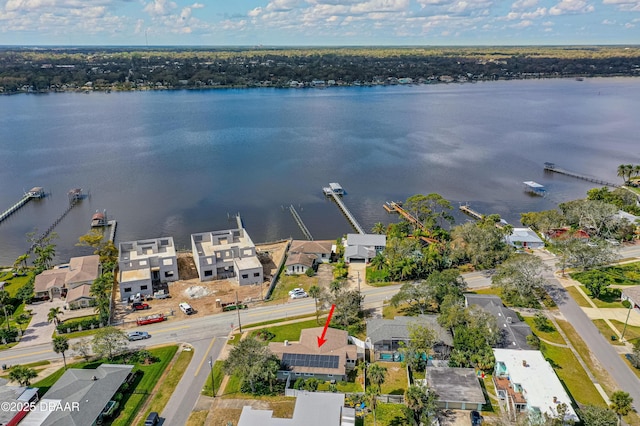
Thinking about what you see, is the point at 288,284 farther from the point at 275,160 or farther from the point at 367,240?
the point at 275,160

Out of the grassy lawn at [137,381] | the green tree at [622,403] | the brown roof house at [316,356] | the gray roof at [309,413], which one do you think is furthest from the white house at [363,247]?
the green tree at [622,403]

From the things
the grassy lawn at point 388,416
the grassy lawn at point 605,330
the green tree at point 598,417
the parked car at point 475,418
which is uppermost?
the green tree at point 598,417

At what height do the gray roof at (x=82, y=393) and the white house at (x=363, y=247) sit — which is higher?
the white house at (x=363, y=247)

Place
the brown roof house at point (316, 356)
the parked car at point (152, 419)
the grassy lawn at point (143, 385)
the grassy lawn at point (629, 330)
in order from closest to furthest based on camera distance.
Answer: the parked car at point (152, 419)
the grassy lawn at point (143, 385)
the brown roof house at point (316, 356)
the grassy lawn at point (629, 330)

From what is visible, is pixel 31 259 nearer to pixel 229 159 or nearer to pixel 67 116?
pixel 229 159

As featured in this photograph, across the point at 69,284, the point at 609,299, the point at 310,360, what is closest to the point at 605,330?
the point at 609,299

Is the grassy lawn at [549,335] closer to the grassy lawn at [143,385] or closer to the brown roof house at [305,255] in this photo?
the brown roof house at [305,255]
